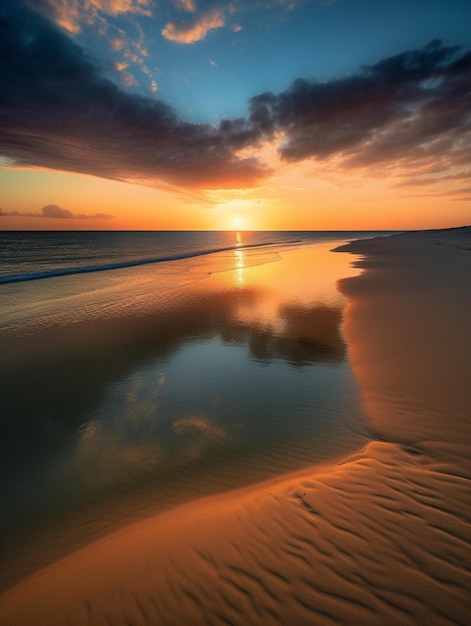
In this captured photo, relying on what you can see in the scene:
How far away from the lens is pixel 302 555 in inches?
126

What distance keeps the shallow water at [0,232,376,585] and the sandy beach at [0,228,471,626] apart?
39 cm

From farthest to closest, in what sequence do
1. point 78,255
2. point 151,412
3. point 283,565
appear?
1. point 78,255
2. point 151,412
3. point 283,565

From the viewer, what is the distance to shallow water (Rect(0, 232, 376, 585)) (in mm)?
4234

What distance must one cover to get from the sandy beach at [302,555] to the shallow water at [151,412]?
391 mm

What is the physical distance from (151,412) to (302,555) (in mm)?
4131

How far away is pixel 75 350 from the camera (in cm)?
991

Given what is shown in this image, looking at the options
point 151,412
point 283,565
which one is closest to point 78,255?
point 151,412

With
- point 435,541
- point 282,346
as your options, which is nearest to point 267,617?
point 435,541

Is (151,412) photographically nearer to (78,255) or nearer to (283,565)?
(283,565)

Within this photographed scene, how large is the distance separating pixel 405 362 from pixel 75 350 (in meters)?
10.2

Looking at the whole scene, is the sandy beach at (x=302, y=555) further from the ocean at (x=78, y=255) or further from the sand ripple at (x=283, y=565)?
the ocean at (x=78, y=255)

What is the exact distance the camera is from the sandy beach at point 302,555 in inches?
109

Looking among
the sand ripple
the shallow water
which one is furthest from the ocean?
the sand ripple

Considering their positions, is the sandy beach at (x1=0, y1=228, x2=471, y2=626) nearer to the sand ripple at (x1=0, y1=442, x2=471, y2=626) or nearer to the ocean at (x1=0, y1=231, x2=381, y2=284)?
the sand ripple at (x1=0, y1=442, x2=471, y2=626)
